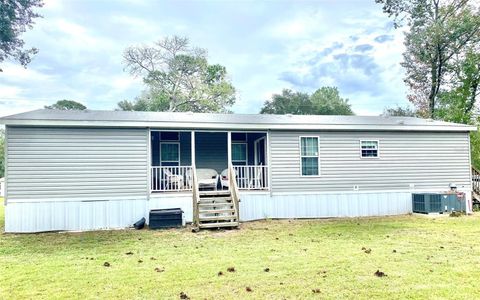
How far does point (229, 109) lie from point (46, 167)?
82.4 ft

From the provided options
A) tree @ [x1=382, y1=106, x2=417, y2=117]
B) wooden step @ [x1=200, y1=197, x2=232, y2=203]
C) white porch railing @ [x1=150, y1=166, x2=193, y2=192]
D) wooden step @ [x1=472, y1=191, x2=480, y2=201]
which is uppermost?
tree @ [x1=382, y1=106, x2=417, y2=117]

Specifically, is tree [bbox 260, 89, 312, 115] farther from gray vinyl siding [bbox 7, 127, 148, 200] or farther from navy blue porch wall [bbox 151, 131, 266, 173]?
gray vinyl siding [bbox 7, 127, 148, 200]

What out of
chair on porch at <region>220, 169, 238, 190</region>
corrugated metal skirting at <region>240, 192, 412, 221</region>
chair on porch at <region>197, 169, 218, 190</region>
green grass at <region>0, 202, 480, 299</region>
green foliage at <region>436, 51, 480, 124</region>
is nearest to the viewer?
green grass at <region>0, 202, 480, 299</region>

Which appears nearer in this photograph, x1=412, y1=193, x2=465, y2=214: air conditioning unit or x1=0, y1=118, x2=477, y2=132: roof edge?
x1=0, y1=118, x2=477, y2=132: roof edge

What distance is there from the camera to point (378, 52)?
1032 inches

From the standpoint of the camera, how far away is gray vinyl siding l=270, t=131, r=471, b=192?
11.6 meters

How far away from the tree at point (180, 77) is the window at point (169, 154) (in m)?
19.5

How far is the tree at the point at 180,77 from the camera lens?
32.5m

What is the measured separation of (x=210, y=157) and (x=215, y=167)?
0.42 metres

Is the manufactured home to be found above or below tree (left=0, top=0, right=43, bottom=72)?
below

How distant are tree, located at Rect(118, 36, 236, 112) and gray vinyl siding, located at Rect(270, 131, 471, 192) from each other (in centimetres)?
2132

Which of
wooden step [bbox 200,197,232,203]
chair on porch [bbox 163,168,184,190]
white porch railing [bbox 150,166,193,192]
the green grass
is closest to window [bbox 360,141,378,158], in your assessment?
the green grass

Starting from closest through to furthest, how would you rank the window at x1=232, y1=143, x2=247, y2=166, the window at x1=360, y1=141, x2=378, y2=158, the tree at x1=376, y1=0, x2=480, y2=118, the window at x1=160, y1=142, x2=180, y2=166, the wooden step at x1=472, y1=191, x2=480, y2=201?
the window at x1=360, y1=141, x2=378, y2=158, the window at x1=160, y1=142, x2=180, y2=166, the wooden step at x1=472, y1=191, x2=480, y2=201, the window at x1=232, y1=143, x2=247, y2=166, the tree at x1=376, y1=0, x2=480, y2=118

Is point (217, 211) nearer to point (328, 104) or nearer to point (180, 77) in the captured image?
point (180, 77)
